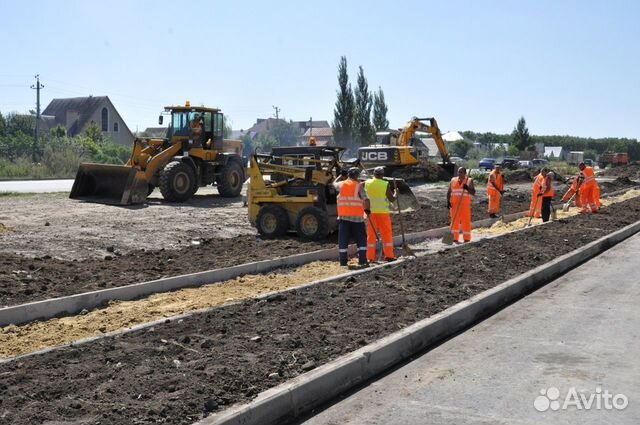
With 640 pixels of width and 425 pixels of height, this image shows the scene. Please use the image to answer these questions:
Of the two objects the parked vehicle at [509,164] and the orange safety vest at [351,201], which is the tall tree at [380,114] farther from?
the orange safety vest at [351,201]

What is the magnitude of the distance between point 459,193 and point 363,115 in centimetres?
5609

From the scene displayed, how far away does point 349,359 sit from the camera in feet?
20.5

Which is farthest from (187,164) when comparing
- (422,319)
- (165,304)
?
(422,319)

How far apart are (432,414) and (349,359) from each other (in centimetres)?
103

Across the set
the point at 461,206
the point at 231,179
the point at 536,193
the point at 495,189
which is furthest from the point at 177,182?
the point at 536,193

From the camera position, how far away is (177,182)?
2097 centimetres

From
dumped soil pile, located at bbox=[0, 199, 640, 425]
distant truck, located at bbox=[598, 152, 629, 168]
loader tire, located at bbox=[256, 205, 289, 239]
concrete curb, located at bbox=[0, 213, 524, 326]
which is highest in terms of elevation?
distant truck, located at bbox=[598, 152, 629, 168]

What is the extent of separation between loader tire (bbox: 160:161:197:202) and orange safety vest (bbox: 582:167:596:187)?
11.7 meters

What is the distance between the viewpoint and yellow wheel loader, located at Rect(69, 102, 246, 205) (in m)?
20.6

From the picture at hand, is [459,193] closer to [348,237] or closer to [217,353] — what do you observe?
[348,237]

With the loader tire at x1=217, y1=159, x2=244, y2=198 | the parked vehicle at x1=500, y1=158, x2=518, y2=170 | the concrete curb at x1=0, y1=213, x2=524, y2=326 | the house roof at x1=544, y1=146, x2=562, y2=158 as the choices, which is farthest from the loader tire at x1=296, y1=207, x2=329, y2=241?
the house roof at x1=544, y1=146, x2=562, y2=158

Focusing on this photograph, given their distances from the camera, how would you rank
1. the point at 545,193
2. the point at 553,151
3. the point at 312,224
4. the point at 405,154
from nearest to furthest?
the point at 312,224 → the point at 545,193 → the point at 405,154 → the point at 553,151

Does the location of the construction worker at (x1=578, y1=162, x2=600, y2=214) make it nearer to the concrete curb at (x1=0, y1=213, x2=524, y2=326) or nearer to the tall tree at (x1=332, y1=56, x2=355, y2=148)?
the concrete curb at (x1=0, y1=213, x2=524, y2=326)

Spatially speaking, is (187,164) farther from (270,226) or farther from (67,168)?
(67,168)
